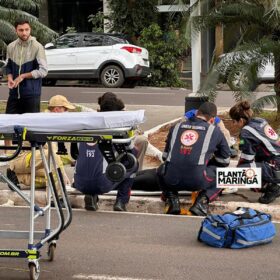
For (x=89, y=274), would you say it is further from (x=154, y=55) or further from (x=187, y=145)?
(x=154, y=55)

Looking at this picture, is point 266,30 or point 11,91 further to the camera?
point 266,30

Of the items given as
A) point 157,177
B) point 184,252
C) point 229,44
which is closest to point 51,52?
point 229,44

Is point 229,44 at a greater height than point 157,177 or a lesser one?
greater

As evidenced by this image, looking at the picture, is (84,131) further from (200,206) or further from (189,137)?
(200,206)

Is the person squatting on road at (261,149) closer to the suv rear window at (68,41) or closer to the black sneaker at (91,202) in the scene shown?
the black sneaker at (91,202)

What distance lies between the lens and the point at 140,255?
23.1ft

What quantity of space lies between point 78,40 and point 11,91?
14.2 meters

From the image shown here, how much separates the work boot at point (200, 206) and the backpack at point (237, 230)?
1.24m

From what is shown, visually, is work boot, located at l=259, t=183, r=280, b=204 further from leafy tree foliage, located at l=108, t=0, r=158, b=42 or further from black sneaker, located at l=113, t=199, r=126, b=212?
leafy tree foliage, located at l=108, t=0, r=158, b=42

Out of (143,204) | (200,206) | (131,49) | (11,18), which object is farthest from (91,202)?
(131,49)

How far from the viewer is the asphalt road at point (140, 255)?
6434 millimetres

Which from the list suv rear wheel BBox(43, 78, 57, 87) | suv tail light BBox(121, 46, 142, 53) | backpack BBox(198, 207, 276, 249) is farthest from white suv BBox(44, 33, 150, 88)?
backpack BBox(198, 207, 276, 249)

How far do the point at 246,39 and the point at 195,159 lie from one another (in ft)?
18.8

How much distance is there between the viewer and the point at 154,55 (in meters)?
25.9
